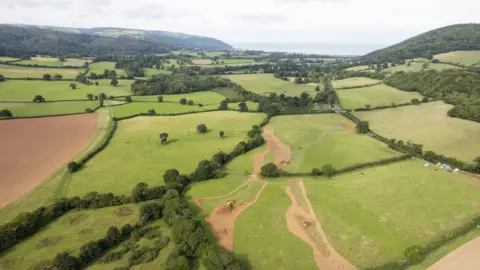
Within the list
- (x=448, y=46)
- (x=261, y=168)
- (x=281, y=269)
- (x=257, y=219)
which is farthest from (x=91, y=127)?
(x=448, y=46)

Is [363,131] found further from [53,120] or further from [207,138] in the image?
[53,120]

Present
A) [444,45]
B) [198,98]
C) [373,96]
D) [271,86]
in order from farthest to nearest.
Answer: [444,45]
[271,86]
[373,96]
[198,98]

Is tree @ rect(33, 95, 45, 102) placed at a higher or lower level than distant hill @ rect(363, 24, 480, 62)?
lower

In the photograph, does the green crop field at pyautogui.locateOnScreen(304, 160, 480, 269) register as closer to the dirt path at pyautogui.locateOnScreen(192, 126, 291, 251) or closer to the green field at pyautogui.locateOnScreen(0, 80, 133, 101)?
the dirt path at pyautogui.locateOnScreen(192, 126, 291, 251)

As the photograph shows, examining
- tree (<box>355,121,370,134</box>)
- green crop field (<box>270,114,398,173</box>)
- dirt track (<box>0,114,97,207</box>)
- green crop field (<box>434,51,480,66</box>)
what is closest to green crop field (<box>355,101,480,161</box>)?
tree (<box>355,121,370,134</box>)

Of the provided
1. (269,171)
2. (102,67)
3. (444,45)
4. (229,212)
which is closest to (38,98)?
(269,171)

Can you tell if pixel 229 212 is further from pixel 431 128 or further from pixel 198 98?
pixel 198 98

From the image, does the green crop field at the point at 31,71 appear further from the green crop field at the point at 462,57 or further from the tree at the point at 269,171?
the green crop field at the point at 462,57
